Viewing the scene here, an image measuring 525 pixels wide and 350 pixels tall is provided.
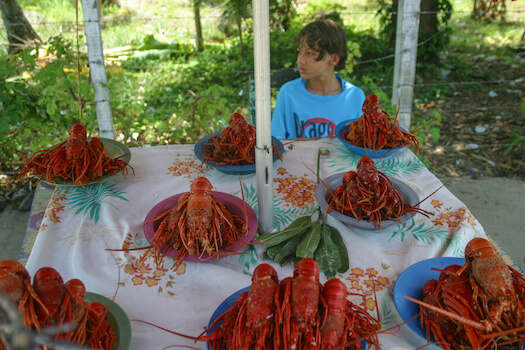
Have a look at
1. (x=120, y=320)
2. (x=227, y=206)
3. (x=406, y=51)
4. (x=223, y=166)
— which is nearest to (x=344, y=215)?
(x=227, y=206)

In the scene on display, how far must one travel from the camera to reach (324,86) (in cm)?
376

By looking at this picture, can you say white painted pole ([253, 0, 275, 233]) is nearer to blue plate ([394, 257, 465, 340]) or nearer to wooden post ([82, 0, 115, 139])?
blue plate ([394, 257, 465, 340])

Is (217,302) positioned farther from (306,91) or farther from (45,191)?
(306,91)

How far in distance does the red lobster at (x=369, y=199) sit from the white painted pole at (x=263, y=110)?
314 mm

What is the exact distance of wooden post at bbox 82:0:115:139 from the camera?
3.44m

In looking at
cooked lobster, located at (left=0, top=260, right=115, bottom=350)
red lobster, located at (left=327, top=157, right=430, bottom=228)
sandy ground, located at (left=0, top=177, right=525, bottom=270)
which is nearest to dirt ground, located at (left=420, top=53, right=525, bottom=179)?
sandy ground, located at (left=0, top=177, right=525, bottom=270)

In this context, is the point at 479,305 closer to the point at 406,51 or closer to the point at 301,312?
the point at 301,312

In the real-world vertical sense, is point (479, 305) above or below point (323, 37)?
below

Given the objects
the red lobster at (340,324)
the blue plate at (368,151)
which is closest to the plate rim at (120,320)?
the red lobster at (340,324)

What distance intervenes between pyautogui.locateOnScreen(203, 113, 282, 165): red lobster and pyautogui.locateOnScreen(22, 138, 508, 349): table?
10 cm

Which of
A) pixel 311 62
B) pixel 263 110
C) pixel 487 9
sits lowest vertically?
pixel 263 110

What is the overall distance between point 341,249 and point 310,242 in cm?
14

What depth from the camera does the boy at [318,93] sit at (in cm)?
349

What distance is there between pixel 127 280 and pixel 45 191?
114 cm
